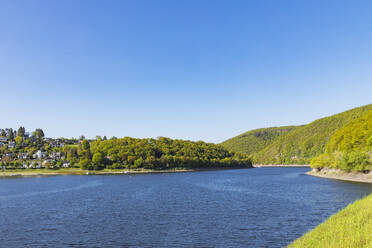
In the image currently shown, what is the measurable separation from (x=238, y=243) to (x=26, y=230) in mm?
31703

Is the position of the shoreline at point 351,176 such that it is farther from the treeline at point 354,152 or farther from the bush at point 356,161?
the bush at point 356,161

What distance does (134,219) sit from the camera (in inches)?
1791

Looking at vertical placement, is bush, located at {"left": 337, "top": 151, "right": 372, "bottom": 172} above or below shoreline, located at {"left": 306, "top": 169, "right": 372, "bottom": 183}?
above

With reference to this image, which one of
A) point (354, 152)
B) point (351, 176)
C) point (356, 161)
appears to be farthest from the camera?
point (351, 176)

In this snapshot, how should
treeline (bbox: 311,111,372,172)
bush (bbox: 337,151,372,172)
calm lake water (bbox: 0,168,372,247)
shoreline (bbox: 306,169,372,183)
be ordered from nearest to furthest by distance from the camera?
1. calm lake water (bbox: 0,168,372,247)
2. shoreline (bbox: 306,169,372,183)
3. bush (bbox: 337,151,372,172)
4. treeline (bbox: 311,111,372,172)

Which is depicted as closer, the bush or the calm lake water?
the calm lake water

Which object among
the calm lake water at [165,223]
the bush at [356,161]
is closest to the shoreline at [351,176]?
the bush at [356,161]

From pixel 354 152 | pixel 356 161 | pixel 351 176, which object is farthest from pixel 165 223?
pixel 351 176

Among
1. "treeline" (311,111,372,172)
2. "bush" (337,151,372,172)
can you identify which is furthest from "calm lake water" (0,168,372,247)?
"treeline" (311,111,372,172)

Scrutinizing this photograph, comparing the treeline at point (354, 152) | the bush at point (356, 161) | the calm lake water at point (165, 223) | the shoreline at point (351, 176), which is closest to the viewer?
the calm lake water at point (165, 223)

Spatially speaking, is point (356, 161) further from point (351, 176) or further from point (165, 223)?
point (165, 223)

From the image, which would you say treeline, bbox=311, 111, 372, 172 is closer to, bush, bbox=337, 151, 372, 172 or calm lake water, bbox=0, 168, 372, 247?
bush, bbox=337, 151, 372, 172

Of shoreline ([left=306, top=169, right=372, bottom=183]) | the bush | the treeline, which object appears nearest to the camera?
shoreline ([left=306, top=169, right=372, bottom=183])

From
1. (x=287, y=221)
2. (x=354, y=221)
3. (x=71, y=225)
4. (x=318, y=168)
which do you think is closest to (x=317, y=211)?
(x=287, y=221)
